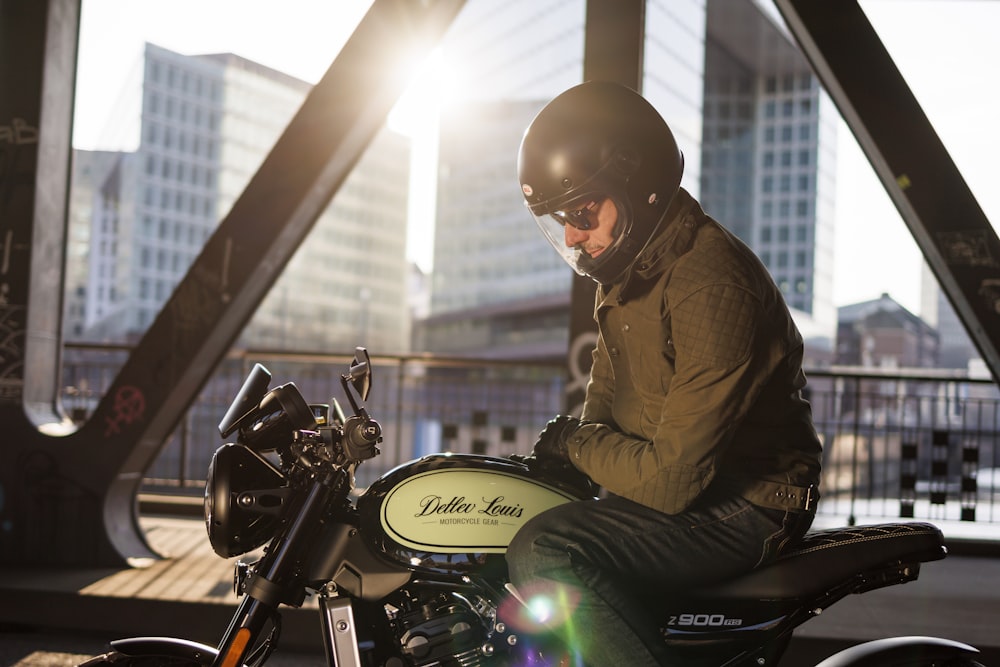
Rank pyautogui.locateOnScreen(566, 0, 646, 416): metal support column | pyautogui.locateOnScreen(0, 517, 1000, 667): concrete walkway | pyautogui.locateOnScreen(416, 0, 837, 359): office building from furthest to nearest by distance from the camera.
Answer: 1. pyautogui.locateOnScreen(416, 0, 837, 359): office building
2. pyautogui.locateOnScreen(566, 0, 646, 416): metal support column
3. pyautogui.locateOnScreen(0, 517, 1000, 667): concrete walkway

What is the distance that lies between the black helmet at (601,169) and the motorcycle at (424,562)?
2.05 ft

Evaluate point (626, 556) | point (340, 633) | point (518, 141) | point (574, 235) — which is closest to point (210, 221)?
point (518, 141)

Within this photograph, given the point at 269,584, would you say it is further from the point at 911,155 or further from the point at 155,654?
the point at 911,155

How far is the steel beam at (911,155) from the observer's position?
17.4ft

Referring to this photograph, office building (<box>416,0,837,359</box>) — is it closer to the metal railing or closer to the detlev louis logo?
the metal railing

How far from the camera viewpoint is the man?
1.92 metres

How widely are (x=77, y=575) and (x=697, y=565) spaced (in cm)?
439

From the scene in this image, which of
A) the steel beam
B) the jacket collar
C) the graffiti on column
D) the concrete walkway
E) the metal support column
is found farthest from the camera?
the graffiti on column

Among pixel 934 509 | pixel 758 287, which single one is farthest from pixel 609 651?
pixel 934 509

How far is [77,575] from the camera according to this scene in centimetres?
509

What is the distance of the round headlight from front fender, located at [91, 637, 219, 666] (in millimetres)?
368

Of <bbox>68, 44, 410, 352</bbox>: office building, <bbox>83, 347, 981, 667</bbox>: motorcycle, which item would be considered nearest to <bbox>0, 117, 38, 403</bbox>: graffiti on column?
<bbox>83, 347, 981, 667</bbox>: motorcycle

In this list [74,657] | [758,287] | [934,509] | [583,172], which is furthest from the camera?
[934,509]

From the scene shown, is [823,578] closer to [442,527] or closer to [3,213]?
[442,527]
